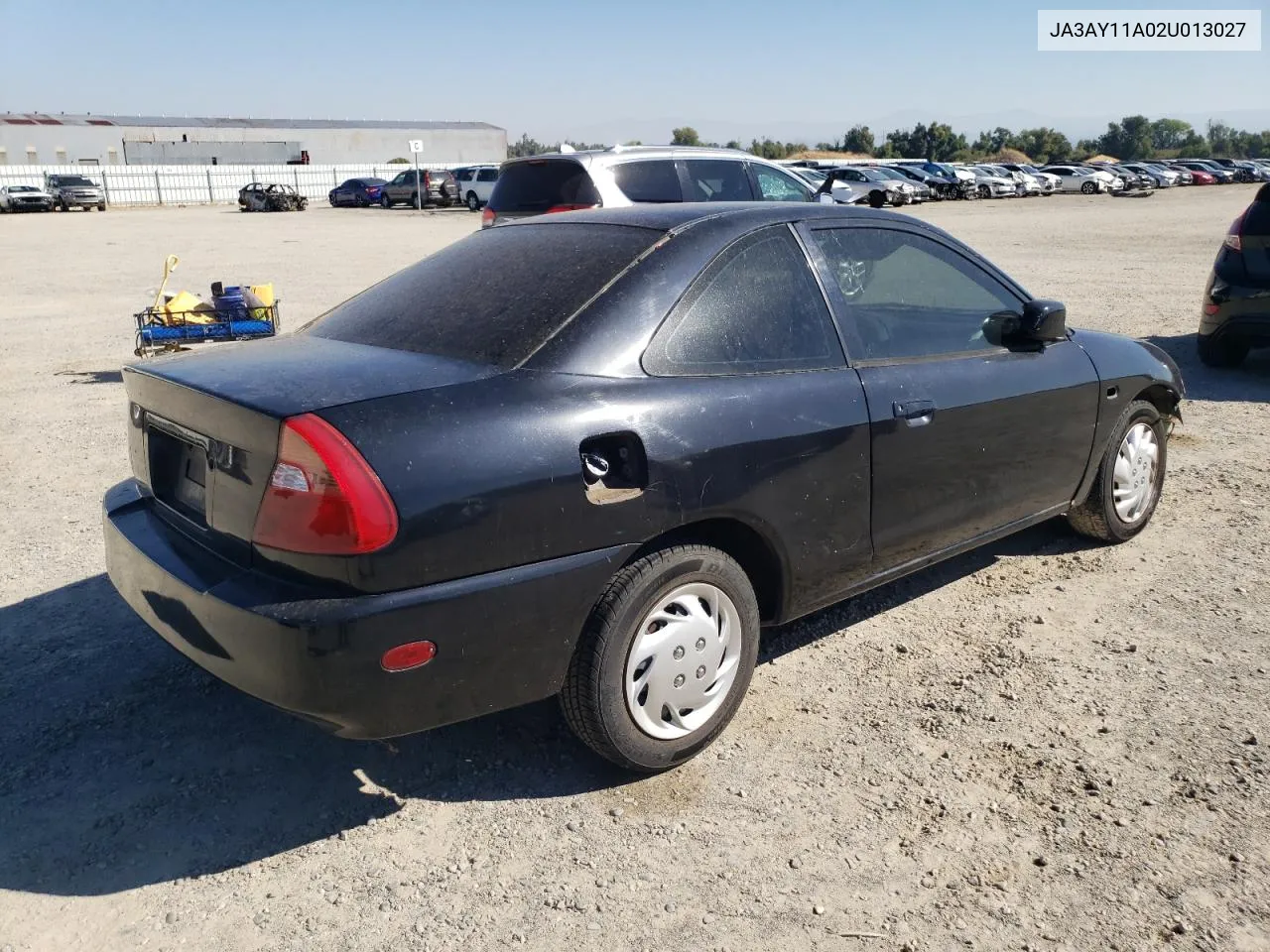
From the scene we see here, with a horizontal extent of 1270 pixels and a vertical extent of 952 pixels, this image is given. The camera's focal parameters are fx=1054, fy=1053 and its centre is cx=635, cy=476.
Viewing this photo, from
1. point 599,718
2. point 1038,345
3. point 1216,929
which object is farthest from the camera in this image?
point 1038,345

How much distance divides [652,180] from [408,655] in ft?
24.8

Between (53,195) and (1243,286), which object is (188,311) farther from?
(53,195)

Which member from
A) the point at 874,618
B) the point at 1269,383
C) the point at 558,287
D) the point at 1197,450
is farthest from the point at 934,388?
the point at 1269,383

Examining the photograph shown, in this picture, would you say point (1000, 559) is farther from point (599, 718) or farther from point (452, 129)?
point (452, 129)

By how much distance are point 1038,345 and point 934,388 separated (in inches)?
30.7

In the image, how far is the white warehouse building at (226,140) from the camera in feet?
244

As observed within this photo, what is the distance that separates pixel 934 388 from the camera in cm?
381

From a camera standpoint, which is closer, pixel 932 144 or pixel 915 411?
pixel 915 411

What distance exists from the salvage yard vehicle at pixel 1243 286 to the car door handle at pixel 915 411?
5.93 meters

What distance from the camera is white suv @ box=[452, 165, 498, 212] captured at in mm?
42531

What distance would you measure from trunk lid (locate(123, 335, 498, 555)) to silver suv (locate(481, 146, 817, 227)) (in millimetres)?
6134

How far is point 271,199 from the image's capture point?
147 ft

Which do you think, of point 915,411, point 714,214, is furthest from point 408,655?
point 915,411

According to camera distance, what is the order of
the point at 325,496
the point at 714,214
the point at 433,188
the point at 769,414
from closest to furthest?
the point at 325,496, the point at 769,414, the point at 714,214, the point at 433,188
